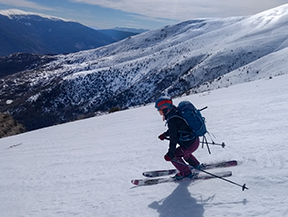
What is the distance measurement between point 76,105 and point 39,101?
13564 millimetres

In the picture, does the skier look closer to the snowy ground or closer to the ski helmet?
the ski helmet

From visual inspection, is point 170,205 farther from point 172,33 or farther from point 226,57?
point 172,33

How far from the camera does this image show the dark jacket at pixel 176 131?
14.1 feet

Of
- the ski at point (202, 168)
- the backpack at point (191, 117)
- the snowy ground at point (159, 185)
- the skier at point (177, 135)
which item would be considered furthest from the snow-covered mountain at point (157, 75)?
the backpack at point (191, 117)

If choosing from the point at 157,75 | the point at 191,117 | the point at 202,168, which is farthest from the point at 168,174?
the point at 157,75

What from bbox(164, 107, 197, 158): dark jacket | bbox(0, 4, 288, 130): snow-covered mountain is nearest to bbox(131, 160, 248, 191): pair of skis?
bbox(164, 107, 197, 158): dark jacket

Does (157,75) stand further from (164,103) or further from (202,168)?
(164,103)

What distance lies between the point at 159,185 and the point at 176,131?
1.27 meters

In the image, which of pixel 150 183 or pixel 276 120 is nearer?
pixel 150 183

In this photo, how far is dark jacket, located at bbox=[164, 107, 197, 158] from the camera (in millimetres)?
4291

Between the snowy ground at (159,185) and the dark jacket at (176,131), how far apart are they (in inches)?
33.1

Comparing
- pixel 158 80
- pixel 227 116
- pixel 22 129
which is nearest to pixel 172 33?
pixel 158 80

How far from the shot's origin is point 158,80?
52000mm

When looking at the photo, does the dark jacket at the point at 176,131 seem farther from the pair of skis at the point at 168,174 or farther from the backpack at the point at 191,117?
the pair of skis at the point at 168,174
